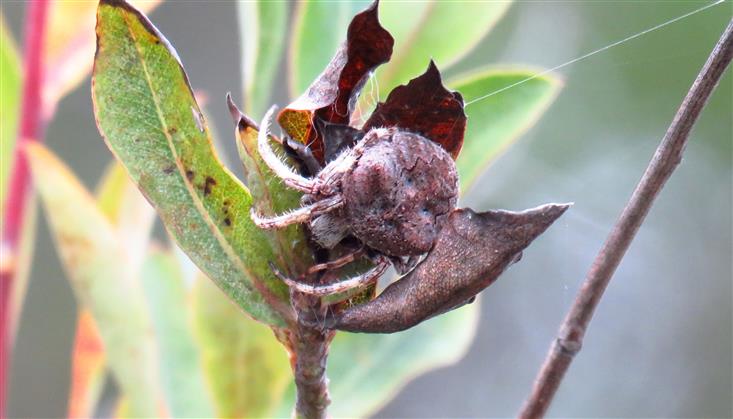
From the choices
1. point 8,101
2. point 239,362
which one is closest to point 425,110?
point 239,362

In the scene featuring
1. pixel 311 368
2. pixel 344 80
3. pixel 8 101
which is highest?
pixel 8 101

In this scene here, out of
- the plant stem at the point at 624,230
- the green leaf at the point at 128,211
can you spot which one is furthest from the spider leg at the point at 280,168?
the green leaf at the point at 128,211

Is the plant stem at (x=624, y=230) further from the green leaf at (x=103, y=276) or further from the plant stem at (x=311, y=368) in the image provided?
the green leaf at (x=103, y=276)

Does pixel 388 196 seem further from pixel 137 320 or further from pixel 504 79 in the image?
pixel 137 320

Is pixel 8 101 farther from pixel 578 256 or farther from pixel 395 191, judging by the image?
pixel 578 256

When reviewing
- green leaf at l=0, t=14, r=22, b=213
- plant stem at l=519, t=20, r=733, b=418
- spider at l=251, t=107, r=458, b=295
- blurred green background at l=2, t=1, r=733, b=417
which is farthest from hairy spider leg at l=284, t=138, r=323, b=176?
blurred green background at l=2, t=1, r=733, b=417

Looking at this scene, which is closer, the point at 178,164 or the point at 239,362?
the point at 178,164
